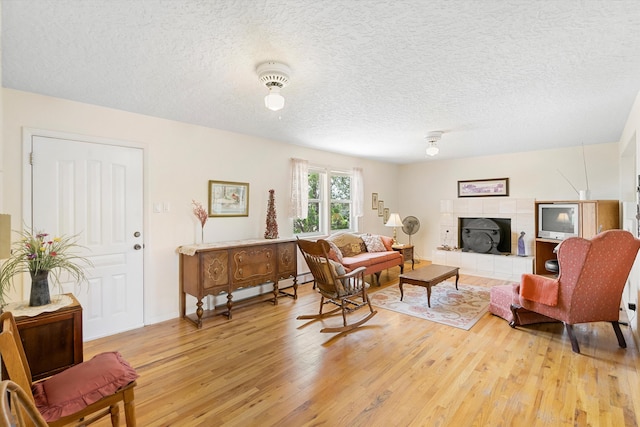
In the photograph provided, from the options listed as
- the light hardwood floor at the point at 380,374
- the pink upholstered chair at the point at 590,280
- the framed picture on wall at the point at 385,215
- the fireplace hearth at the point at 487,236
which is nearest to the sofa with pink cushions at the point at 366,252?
the light hardwood floor at the point at 380,374

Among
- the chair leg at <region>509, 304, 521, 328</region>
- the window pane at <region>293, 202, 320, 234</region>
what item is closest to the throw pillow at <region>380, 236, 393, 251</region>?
the window pane at <region>293, 202, 320, 234</region>

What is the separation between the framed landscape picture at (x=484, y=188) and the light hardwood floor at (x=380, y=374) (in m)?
3.19

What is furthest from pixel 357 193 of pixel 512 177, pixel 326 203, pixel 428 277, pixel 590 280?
pixel 590 280

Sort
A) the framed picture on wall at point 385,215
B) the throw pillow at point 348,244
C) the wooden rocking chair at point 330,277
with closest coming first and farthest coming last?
the wooden rocking chair at point 330,277 < the throw pillow at point 348,244 < the framed picture on wall at point 385,215

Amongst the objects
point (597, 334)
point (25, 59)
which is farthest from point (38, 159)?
point (597, 334)

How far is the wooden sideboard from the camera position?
11.1 ft

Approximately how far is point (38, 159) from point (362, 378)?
3.43 m

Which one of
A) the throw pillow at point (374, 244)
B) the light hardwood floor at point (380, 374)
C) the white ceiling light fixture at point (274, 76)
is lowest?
the light hardwood floor at point (380, 374)

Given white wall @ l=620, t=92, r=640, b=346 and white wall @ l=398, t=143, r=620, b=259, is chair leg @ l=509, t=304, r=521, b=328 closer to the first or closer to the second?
white wall @ l=620, t=92, r=640, b=346

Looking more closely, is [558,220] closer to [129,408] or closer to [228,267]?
[228,267]

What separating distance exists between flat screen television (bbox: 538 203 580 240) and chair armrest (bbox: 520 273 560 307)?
7.62ft

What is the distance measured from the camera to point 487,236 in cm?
597

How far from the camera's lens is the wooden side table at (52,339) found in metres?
1.89

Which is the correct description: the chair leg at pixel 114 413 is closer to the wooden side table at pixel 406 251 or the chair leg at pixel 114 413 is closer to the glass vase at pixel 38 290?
the glass vase at pixel 38 290
